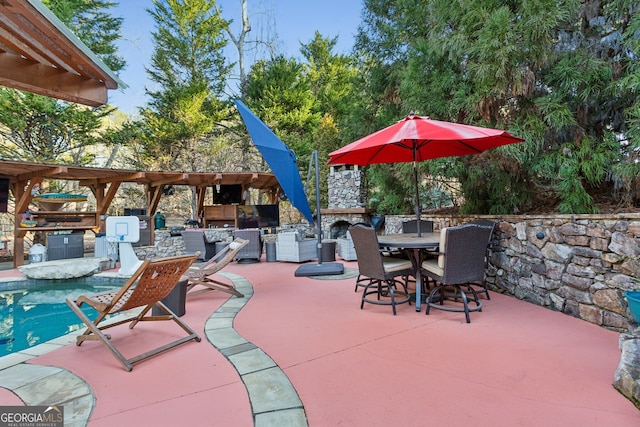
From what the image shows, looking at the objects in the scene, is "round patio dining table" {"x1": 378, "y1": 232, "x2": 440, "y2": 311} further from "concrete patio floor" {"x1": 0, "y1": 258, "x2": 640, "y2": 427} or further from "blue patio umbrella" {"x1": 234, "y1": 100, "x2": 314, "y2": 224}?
"blue patio umbrella" {"x1": 234, "y1": 100, "x2": 314, "y2": 224}

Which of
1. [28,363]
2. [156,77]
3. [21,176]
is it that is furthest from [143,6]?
[28,363]

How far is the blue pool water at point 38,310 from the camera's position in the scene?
12.0 feet

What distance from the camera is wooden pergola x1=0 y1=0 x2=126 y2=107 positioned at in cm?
180

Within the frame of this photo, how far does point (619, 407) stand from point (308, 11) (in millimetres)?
18057

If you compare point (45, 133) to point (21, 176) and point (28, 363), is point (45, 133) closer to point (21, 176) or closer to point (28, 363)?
point (21, 176)

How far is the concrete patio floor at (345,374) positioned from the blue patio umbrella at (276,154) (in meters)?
2.34

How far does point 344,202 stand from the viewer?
34.9ft

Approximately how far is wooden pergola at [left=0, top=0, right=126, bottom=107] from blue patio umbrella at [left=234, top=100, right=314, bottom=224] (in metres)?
1.98

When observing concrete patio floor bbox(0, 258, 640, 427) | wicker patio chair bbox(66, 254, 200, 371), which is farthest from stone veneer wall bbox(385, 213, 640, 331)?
wicker patio chair bbox(66, 254, 200, 371)

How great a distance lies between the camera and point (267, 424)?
1651mm

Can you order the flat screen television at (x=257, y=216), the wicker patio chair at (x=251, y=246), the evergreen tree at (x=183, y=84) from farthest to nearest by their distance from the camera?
the evergreen tree at (x=183, y=84), the flat screen television at (x=257, y=216), the wicker patio chair at (x=251, y=246)

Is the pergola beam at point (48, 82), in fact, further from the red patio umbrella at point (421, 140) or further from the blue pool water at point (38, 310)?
the blue pool water at point (38, 310)

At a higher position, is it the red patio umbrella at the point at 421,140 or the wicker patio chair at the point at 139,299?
the red patio umbrella at the point at 421,140

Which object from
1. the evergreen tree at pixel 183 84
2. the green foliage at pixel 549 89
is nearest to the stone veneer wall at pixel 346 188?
the green foliage at pixel 549 89
